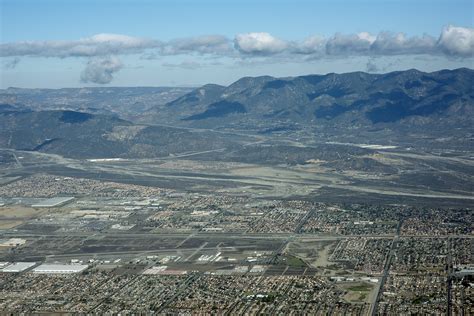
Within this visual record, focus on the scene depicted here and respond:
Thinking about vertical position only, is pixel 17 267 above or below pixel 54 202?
above

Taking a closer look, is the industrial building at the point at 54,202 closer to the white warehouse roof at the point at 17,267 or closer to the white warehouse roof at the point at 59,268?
the white warehouse roof at the point at 17,267

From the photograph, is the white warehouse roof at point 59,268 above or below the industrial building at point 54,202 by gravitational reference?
above

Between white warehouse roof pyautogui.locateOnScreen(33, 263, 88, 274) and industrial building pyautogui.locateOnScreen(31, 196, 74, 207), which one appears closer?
white warehouse roof pyautogui.locateOnScreen(33, 263, 88, 274)

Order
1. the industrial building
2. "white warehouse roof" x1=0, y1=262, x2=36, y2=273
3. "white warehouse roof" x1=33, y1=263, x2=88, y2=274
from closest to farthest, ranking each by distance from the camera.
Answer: "white warehouse roof" x1=33, y1=263, x2=88, y2=274 → "white warehouse roof" x1=0, y1=262, x2=36, y2=273 → the industrial building

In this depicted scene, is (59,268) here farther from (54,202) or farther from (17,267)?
(54,202)

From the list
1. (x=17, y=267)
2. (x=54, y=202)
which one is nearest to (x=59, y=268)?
(x=17, y=267)

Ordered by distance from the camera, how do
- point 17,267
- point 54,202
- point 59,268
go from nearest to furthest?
point 59,268 < point 17,267 < point 54,202

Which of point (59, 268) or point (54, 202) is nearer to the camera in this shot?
point (59, 268)

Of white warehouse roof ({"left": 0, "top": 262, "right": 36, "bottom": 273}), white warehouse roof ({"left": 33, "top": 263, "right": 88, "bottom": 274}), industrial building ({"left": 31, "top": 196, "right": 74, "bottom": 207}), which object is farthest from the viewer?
industrial building ({"left": 31, "top": 196, "right": 74, "bottom": 207})

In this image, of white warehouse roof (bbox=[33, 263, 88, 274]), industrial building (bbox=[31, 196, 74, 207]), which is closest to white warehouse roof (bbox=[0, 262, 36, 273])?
white warehouse roof (bbox=[33, 263, 88, 274])

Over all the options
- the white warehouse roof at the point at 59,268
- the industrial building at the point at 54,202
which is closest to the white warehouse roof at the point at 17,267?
the white warehouse roof at the point at 59,268

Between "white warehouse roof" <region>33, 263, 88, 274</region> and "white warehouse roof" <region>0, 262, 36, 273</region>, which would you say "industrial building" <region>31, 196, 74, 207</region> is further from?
"white warehouse roof" <region>33, 263, 88, 274</region>
